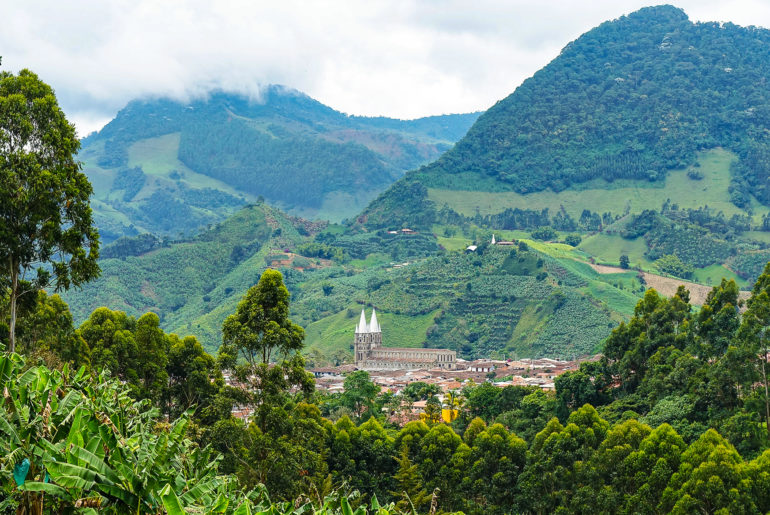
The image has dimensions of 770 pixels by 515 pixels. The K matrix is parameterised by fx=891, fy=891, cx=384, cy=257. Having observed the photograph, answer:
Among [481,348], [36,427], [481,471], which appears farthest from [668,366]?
[481,348]

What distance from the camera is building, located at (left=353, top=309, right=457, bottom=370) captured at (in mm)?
82500

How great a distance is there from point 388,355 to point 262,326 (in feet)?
216

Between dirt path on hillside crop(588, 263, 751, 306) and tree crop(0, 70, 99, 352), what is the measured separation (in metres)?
83.7

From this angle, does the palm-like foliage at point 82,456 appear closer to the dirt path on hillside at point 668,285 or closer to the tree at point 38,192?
the tree at point 38,192

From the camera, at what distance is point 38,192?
16266 mm

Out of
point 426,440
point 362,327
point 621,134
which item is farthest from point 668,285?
point 426,440

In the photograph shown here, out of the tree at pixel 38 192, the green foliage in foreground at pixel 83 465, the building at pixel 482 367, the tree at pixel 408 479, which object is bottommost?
the building at pixel 482 367

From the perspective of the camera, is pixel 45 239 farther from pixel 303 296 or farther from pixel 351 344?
pixel 303 296

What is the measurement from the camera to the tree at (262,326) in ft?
61.8

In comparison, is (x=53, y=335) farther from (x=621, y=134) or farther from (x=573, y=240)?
(x=621, y=134)

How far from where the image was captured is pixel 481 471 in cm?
2548

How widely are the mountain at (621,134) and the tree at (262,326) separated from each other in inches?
4630

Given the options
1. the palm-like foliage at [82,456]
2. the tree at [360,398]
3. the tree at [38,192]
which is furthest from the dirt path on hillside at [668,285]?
the palm-like foliage at [82,456]

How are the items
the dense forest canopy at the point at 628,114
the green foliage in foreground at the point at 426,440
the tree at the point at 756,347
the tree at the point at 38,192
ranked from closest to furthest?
1. the green foliage in foreground at the point at 426,440
2. the tree at the point at 38,192
3. the tree at the point at 756,347
4. the dense forest canopy at the point at 628,114
